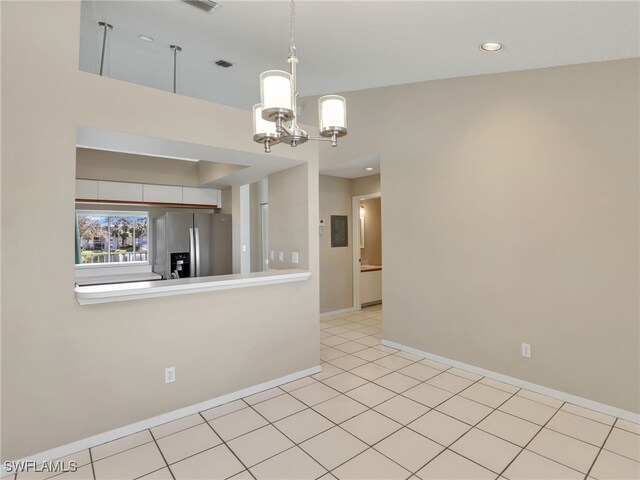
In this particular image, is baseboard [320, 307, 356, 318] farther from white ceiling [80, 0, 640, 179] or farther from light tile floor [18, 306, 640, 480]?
white ceiling [80, 0, 640, 179]

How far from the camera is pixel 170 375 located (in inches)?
100

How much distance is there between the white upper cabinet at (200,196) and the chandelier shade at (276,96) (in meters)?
4.03

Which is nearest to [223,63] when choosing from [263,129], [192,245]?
[263,129]

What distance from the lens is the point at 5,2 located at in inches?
75.8

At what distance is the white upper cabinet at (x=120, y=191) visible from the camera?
450 centimetres

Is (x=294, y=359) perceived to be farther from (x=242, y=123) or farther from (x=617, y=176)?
(x=617, y=176)

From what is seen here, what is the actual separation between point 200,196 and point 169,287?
10.1 feet

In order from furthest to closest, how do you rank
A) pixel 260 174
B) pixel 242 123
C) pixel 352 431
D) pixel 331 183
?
pixel 331 183 → pixel 260 174 → pixel 242 123 → pixel 352 431

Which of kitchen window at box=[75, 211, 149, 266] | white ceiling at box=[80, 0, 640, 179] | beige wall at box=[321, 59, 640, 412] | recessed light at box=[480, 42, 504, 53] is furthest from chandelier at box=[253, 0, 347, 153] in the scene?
kitchen window at box=[75, 211, 149, 266]

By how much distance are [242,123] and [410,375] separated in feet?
9.41

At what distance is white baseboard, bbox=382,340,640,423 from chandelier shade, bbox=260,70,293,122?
3.14 metres

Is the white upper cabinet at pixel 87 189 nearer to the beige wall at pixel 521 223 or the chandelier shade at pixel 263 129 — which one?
the chandelier shade at pixel 263 129

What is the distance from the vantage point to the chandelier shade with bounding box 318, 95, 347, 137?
181 cm

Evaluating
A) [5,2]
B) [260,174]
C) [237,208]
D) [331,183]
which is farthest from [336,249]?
[5,2]
